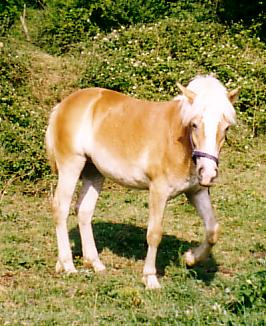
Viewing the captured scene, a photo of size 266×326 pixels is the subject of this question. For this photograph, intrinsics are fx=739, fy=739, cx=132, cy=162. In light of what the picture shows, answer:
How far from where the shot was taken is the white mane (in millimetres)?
5348

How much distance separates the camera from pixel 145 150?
6.00 metres

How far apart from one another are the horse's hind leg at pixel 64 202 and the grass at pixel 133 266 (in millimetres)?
177

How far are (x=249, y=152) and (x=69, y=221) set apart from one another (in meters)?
3.92

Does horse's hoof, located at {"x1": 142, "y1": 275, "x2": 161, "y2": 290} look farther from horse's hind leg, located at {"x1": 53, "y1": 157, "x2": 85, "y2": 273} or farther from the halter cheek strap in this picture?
the halter cheek strap

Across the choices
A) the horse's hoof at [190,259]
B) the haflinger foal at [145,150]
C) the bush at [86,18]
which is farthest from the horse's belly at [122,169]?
the bush at [86,18]

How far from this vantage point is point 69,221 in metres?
8.02

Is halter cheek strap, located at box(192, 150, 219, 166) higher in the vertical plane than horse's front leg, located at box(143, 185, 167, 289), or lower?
higher

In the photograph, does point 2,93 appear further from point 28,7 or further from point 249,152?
point 28,7

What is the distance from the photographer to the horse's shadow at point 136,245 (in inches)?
254

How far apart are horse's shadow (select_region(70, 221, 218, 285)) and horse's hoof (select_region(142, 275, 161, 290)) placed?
373 millimetres

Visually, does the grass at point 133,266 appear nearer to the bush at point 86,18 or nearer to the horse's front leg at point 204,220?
the horse's front leg at point 204,220

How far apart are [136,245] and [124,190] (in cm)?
212

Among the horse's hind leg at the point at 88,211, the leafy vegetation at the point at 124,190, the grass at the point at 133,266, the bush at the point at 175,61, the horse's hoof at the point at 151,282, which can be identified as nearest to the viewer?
the grass at the point at 133,266

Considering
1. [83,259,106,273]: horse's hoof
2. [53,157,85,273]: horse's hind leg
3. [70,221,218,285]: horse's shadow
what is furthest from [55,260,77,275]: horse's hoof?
Result: [70,221,218,285]: horse's shadow
